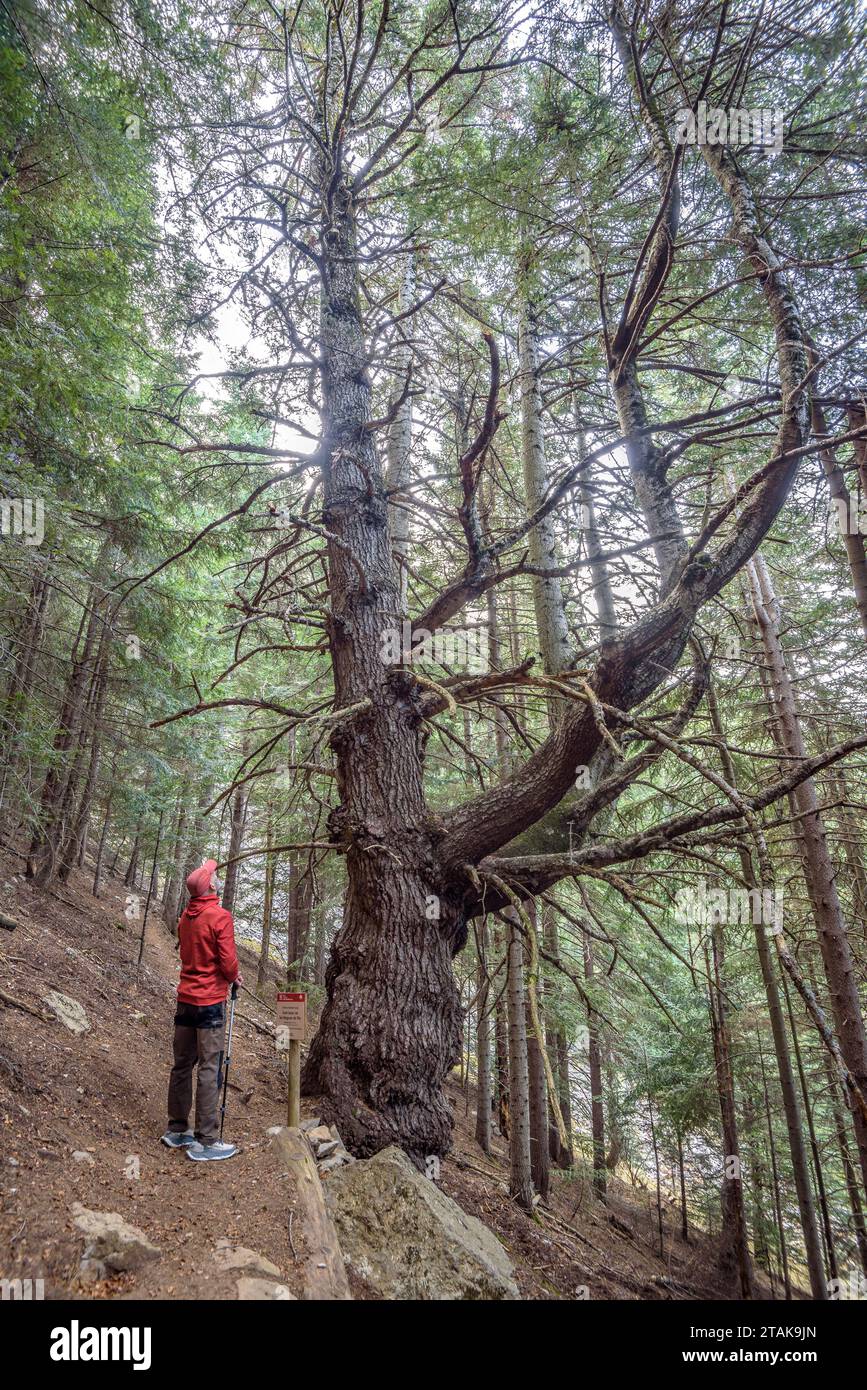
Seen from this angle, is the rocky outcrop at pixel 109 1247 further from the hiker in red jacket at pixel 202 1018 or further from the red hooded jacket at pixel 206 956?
the red hooded jacket at pixel 206 956

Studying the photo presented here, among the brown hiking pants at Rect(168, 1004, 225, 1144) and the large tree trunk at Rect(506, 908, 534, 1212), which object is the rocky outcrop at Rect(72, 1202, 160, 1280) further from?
→ the large tree trunk at Rect(506, 908, 534, 1212)

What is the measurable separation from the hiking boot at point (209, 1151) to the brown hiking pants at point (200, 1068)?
0.05 metres

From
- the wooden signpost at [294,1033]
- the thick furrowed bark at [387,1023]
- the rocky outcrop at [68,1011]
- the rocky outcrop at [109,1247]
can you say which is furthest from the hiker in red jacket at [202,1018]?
the rocky outcrop at [68,1011]

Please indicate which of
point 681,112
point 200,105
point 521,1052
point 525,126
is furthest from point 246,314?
point 521,1052

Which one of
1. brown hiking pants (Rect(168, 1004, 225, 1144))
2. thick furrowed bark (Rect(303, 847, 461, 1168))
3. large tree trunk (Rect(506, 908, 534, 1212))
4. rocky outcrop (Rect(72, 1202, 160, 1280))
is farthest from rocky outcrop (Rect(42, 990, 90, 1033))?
large tree trunk (Rect(506, 908, 534, 1212))

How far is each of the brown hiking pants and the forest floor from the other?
203 millimetres

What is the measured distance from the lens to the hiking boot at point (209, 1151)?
366cm

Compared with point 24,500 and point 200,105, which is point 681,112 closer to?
point 200,105

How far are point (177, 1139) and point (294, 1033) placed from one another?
3.41ft

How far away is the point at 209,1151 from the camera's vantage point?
3.72 metres

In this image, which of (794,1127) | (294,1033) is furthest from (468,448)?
(794,1127)

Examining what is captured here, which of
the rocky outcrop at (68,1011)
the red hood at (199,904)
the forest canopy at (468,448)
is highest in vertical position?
the forest canopy at (468,448)

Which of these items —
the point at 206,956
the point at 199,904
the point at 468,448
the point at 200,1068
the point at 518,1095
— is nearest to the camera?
the point at 200,1068

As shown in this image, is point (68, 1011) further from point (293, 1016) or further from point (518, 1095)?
point (518, 1095)
